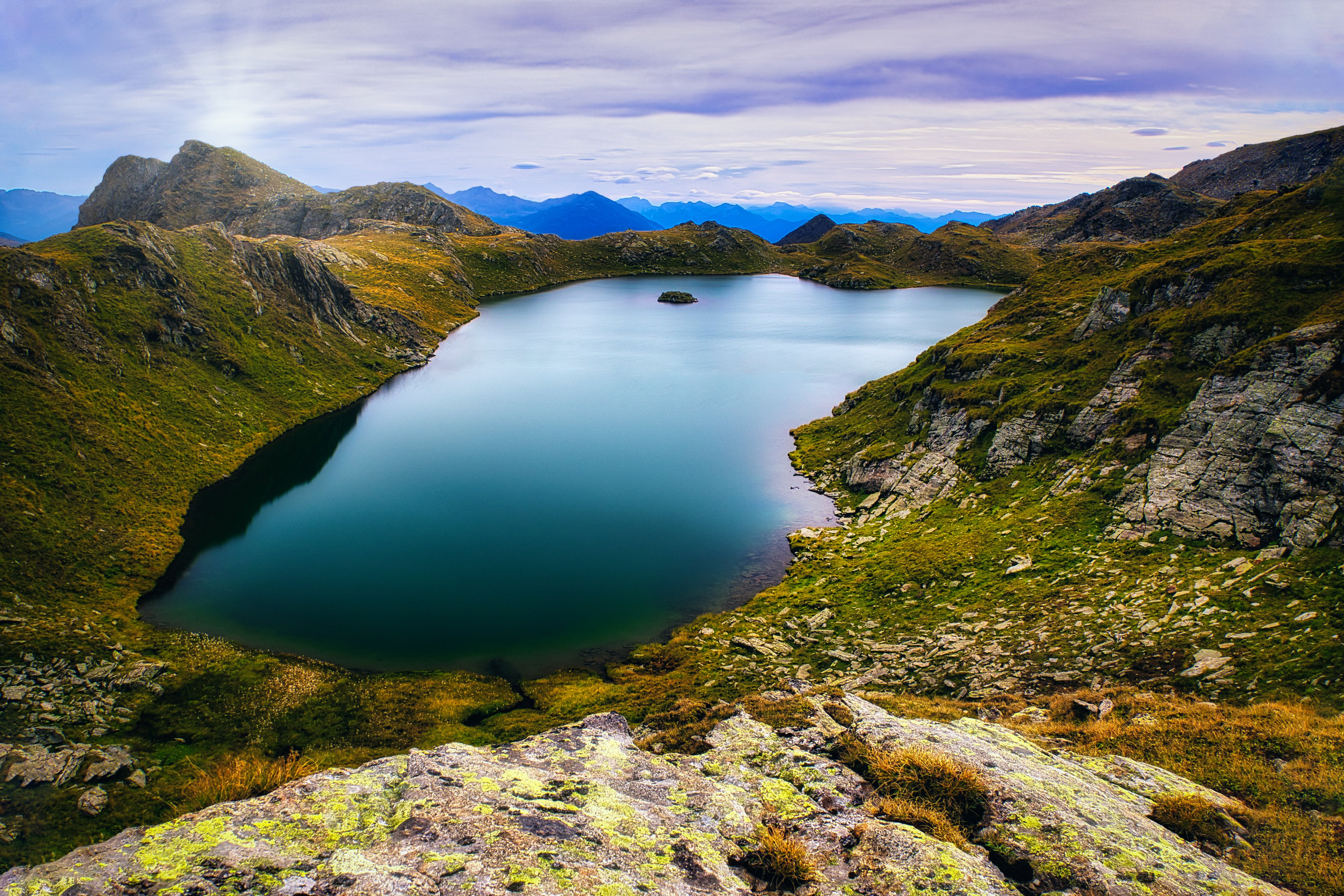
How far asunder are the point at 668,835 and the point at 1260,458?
3524 cm

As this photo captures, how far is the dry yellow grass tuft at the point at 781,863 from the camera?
1155 centimetres

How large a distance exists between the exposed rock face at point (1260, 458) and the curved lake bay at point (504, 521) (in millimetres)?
24860

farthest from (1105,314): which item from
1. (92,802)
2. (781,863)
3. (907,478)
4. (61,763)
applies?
(61,763)

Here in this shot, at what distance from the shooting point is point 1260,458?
29016 millimetres

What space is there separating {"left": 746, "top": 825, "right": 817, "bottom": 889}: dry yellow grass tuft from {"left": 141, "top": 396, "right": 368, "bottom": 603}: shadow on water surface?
157ft

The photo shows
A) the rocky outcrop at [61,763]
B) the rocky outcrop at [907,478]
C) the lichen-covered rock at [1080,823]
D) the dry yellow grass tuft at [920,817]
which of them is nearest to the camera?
the lichen-covered rock at [1080,823]

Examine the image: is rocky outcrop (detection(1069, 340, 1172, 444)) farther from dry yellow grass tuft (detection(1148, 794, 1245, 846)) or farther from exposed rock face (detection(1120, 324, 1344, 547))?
dry yellow grass tuft (detection(1148, 794, 1245, 846))

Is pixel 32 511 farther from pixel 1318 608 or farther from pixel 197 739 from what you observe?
pixel 1318 608

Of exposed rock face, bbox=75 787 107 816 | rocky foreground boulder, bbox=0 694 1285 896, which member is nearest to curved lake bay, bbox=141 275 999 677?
exposed rock face, bbox=75 787 107 816

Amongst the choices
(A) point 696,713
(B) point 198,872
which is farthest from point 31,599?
(A) point 696,713

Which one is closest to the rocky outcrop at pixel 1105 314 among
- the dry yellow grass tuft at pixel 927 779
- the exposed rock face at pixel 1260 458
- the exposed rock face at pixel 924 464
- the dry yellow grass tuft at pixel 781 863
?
the exposed rock face at pixel 924 464

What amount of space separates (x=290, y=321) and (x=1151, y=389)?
11458cm

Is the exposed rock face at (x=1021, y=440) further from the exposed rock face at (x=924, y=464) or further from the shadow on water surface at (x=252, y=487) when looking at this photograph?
the shadow on water surface at (x=252, y=487)

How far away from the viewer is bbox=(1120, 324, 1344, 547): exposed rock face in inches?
1035
